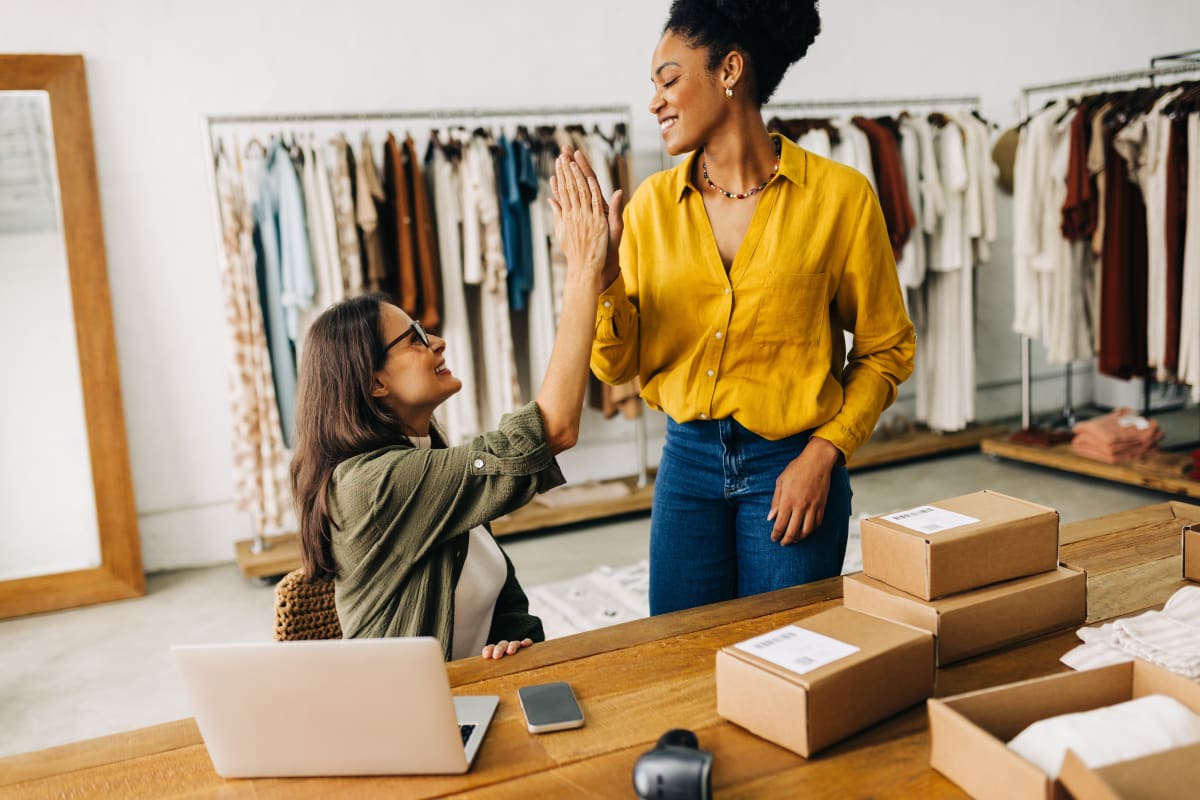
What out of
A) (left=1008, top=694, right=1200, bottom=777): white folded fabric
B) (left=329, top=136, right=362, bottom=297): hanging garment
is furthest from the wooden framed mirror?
(left=1008, top=694, right=1200, bottom=777): white folded fabric

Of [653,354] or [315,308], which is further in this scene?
[315,308]

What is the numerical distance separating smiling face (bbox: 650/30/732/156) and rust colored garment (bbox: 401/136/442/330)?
8.49 feet

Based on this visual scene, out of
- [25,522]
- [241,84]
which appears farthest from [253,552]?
[241,84]

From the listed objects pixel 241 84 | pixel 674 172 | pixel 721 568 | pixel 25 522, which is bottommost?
pixel 25 522

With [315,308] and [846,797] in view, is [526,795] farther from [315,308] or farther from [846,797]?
[315,308]

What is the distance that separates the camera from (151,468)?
4434mm

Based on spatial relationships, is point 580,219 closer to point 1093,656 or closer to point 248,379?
point 1093,656

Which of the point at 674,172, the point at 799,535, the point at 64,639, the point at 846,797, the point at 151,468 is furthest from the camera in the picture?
Answer: the point at 151,468

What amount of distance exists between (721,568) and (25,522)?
11.4 ft

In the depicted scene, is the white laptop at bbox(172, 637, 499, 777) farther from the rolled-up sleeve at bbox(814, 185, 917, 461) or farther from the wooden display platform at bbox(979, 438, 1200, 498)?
the wooden display platform at bbox(979, 438, 1200, 498)

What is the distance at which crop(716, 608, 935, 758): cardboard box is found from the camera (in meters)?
1.12

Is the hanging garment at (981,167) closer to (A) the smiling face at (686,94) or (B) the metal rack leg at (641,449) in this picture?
(B) the metal rack leg at (641,449)

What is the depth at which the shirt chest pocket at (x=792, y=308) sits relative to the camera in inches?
69.5

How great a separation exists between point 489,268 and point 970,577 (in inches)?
129
